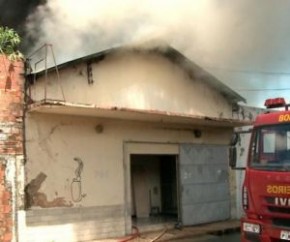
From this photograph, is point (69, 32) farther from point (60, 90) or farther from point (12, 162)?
point (12, 162)

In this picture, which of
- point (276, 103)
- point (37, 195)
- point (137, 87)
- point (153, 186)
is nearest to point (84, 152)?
point (37, 195)

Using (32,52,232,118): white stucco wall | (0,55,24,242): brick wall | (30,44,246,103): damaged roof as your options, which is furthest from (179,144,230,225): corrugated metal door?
(0,55,24,242): brick wall

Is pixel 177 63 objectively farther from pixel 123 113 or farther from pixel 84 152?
pixel 84 152

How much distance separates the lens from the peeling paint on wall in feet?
35.4

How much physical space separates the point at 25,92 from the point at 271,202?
5823mm

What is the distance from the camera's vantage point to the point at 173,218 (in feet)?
50.0

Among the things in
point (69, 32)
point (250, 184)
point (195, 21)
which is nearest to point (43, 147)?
point (69, 32)

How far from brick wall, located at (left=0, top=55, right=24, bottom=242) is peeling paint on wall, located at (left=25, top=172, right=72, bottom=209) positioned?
1.14ft

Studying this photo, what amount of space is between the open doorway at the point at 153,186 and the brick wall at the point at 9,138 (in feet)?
21.0

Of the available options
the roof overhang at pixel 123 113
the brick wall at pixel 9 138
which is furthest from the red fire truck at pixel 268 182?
the brick wall at pixel 9 138

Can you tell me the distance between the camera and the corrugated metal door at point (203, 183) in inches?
561

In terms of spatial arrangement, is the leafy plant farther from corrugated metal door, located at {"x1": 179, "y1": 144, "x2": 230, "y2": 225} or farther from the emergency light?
corrugated metal door, located at {"x1": 179, "y1": 144, "x2": 230, "y2": 225}

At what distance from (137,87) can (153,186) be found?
5275 mm

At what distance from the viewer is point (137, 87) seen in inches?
517
